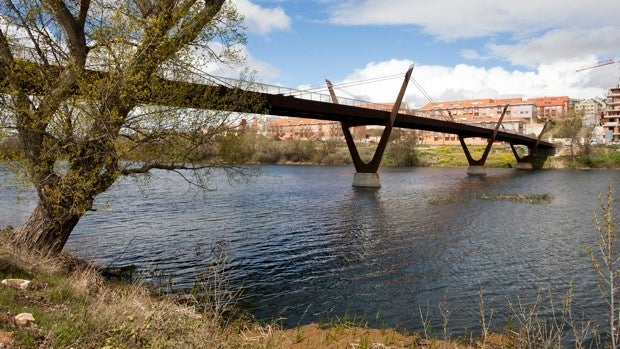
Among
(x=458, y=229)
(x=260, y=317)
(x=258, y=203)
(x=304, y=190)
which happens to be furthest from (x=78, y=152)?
(x=304, y=190)

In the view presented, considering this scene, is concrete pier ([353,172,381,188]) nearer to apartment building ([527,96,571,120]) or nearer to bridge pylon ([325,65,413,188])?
bridge pylon ([325,65,413,188])

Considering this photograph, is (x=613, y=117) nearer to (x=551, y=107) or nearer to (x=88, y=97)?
(x=551, y=107)

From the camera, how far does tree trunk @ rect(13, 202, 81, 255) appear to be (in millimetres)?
12953

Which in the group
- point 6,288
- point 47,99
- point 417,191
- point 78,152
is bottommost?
point 417,191

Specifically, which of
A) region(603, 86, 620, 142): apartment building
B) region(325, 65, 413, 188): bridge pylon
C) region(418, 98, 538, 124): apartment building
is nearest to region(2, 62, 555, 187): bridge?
region(325, 65, 413, 188): bridge pylon

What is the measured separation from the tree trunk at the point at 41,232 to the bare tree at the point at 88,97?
28mm

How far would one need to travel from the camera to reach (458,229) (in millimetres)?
26125

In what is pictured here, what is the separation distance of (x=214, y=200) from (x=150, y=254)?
18.9 m

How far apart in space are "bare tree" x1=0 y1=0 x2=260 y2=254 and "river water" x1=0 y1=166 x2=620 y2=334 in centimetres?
113

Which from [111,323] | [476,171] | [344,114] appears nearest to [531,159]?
[476,171]

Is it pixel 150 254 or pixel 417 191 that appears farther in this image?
pixel 417 191

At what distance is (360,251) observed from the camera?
20.5 m

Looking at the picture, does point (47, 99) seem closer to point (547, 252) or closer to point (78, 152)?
point (78, 152)

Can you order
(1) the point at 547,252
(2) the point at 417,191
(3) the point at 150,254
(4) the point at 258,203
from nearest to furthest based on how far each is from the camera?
1. (3) the point at 150,254
2. (1) the point at 547,252
3. (4) the point at 258,203
4. (2) the point at 417,191
